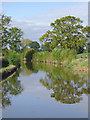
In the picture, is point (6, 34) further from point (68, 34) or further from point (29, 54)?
point (29, 54)

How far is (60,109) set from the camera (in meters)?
9.22

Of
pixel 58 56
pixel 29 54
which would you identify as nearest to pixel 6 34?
pixel 58 56

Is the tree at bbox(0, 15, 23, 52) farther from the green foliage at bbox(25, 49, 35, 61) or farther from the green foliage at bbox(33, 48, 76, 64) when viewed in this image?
the green foliage at bbox(25, 49, 35, 61)

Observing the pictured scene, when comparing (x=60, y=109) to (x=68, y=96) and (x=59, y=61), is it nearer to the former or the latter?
(x=68, y=96)

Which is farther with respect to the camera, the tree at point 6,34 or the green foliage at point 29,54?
the green foliage at point 29,54

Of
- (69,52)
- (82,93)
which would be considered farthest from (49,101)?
(69,52)

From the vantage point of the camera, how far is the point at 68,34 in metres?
50.8

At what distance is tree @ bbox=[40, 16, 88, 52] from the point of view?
50.6m

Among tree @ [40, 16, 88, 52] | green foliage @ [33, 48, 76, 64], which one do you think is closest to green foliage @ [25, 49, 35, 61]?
green foliage @ [33, 48, 76, 64]

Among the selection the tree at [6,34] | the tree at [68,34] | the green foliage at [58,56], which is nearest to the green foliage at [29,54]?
the green foliage at [58,56]

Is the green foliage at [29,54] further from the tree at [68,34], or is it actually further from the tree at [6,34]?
the tree at [6,34]

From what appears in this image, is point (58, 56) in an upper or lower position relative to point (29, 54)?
upper

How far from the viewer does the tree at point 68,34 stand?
50625 mm

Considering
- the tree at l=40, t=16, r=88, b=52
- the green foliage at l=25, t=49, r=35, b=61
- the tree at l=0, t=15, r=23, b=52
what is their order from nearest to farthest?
the tree at l=0, t=15, r=23, b=52
the tree at l=40, t=16, r=88, b=52
the green foliage at l=25, t=49, r=35, b=61
